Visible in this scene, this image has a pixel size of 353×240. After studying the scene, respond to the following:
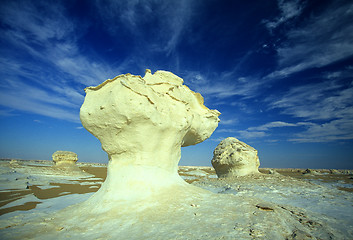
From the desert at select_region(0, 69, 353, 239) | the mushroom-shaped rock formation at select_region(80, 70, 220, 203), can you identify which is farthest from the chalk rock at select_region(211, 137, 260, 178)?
the mushroom-shaped rock formation at select_region(80, 70, 220, 203)

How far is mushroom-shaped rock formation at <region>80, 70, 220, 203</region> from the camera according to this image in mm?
4281

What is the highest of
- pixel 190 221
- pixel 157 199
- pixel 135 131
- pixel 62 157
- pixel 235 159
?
pixel 62 157

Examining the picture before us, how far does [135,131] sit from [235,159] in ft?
24.3

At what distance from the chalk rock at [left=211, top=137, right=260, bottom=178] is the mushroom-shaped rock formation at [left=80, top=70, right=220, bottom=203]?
5925 mm

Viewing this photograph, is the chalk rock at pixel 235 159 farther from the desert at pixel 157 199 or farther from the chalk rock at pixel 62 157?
the chalk rock at pixel 62 157

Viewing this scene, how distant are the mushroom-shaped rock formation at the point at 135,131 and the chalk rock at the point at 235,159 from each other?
5925mm

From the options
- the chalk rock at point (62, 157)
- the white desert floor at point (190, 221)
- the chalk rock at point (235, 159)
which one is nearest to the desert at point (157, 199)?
the white desert floor at point (190, 221)

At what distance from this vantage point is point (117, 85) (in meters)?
4.41

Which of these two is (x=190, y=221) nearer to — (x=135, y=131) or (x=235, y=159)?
(x=135, y=131)

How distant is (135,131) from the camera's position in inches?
177

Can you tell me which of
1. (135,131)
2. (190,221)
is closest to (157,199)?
(190,221)

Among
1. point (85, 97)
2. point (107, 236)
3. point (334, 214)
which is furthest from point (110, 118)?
point (334, 214)

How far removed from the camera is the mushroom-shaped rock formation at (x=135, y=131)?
4.28m

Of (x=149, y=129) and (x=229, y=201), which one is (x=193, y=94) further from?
(x=229, y=201)
